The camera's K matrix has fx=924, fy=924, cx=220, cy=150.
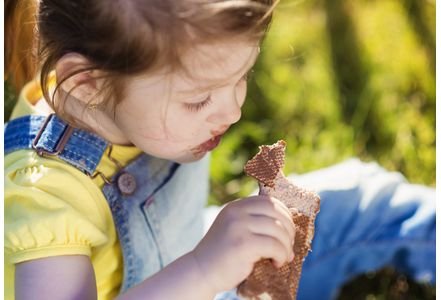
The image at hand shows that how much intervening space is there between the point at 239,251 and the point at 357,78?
1064mm

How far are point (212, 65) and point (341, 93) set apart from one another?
95 centimetres

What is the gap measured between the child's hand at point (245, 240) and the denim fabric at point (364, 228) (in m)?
0.50

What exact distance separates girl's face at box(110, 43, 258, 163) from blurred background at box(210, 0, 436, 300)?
1.97 feet

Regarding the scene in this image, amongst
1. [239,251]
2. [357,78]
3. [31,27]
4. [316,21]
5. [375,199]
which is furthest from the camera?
[316,21]

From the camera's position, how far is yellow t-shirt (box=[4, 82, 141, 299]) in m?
1.07

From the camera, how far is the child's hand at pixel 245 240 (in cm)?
95

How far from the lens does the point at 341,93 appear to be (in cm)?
193

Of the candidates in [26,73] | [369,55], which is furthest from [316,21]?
[26,73]

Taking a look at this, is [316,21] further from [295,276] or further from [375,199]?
[295,276]

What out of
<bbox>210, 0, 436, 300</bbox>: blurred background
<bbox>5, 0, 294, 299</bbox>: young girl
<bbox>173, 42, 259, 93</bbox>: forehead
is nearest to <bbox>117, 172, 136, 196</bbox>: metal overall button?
<bbox>5, 0, 294, 299</bbox>: young girl

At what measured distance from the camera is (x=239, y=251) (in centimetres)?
96

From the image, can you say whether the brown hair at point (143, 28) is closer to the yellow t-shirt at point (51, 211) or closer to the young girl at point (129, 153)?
the young girl at point (129, 153)

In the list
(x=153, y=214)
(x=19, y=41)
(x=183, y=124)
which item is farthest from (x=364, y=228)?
(x=19, y=41)

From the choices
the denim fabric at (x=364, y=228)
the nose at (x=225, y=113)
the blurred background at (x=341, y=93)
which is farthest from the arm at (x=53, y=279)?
the blurred background at (x=341, y=93)
